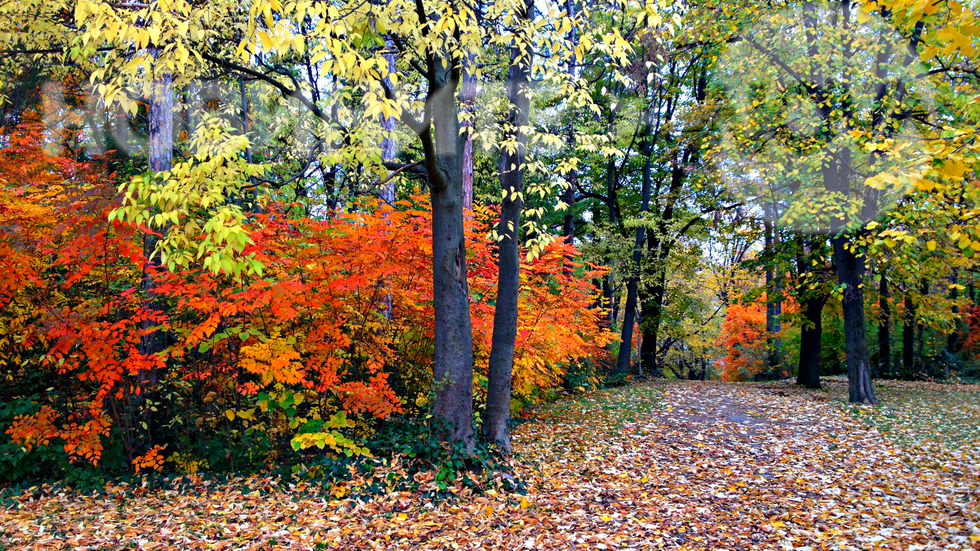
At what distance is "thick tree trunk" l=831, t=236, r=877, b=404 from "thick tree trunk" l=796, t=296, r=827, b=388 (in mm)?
2534

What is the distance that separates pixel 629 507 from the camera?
504 cm

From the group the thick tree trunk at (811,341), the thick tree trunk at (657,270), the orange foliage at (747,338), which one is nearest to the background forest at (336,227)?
the thick tree trunk at (811,341)

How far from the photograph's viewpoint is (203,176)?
13.7 ft

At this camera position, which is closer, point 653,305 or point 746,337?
point 653,305

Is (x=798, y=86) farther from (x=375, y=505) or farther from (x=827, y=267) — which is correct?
(x=375, y=505)

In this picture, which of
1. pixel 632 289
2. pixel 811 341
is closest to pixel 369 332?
pixel 632 289

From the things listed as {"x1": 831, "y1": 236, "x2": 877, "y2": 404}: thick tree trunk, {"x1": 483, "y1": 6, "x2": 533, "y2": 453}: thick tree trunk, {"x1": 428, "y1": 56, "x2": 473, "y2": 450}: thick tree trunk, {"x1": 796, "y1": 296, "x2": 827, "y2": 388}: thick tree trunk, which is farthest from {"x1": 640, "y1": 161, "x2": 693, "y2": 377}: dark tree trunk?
{"x1": 428, "y1": 56, "x2": 473, "y2": 450}: thick tree trunk

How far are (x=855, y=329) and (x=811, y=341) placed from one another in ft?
10.1

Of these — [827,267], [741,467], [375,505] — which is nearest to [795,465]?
[741,467]

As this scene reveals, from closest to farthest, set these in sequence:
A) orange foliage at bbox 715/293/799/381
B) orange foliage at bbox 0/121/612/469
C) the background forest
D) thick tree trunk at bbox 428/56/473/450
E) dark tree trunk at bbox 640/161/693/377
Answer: the background forest < orange foliage at bbox 0/121/612/469 < thick tree trunk at bbox 428/56/473/450 < dark tree trunk at bbox 640/161/693/377 < orange foliage at bbox 715/293/799/381

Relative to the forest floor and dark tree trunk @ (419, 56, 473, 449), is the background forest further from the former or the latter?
the forest floor

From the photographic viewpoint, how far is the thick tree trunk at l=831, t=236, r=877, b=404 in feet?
34.5

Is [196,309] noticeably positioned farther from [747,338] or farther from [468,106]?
[747,338]

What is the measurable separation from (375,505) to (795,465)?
200 inches
